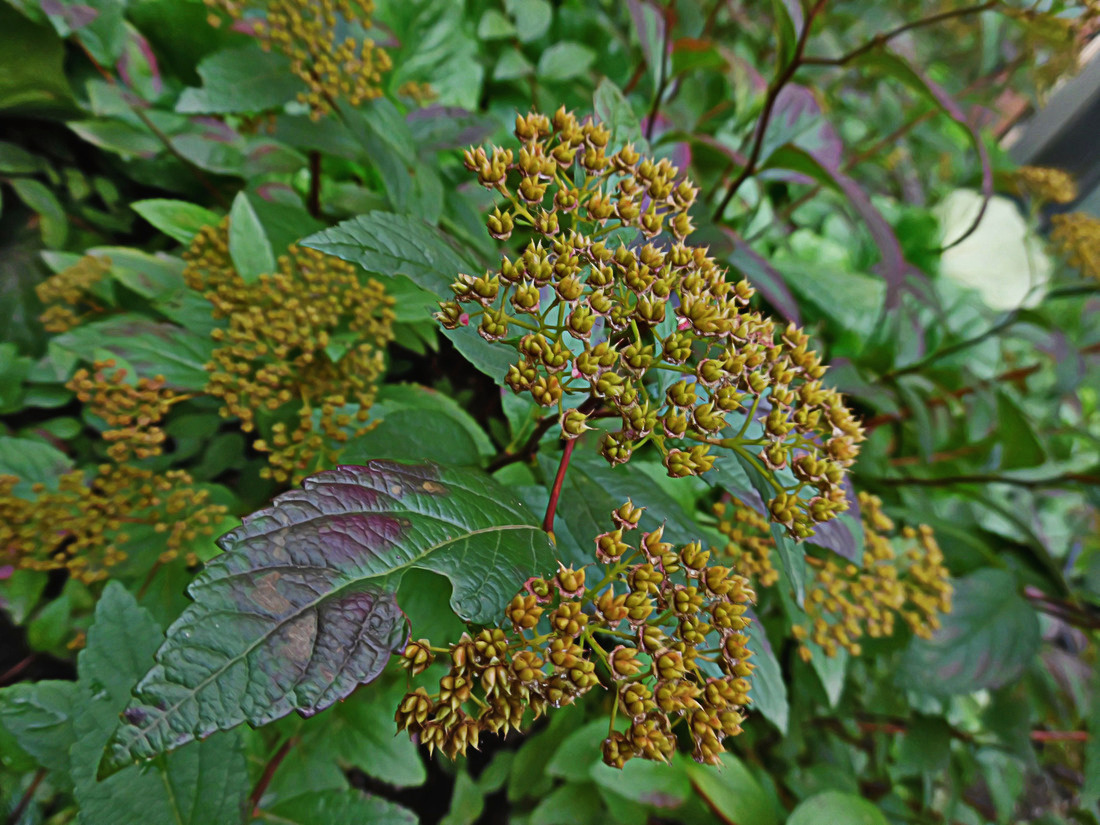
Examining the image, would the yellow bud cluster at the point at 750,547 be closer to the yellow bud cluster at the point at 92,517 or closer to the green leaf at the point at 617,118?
the green leaf at the point at 617,118

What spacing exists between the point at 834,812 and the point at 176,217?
1.19 metres

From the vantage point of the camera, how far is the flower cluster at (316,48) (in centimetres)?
73

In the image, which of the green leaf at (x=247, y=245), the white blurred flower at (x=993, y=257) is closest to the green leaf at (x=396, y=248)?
the green leaf at (x=247, y=245)

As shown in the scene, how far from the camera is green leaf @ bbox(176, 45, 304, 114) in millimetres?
767

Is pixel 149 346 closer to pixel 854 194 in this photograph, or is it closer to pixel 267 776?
pixel 267 776

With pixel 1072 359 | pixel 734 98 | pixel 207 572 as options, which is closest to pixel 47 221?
pixel 207 572

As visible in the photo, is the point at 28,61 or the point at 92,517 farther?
the point at 28,61

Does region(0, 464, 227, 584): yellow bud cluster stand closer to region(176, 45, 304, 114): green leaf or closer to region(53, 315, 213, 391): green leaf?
region(53, 315, 213, 391): green leaf

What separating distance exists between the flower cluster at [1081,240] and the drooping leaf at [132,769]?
5.00 ft

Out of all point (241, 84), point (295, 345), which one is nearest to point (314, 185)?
point (241, 84)

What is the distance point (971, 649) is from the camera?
91 cm

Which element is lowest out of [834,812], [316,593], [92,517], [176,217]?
[834,812]

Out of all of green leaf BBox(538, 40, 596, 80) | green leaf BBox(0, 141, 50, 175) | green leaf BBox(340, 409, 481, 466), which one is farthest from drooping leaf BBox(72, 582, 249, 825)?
green leaf BBox(538, 40, 596, 80)

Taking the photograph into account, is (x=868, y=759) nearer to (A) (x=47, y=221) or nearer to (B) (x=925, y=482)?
(B) (x=925, y=482)
